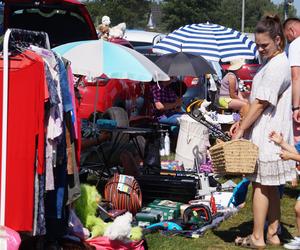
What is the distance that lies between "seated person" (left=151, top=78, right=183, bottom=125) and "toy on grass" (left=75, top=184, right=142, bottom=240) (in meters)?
5.21

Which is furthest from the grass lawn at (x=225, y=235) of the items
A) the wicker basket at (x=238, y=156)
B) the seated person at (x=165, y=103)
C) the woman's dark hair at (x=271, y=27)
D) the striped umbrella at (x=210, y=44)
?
the striped umbrella at (x=210, y=44)

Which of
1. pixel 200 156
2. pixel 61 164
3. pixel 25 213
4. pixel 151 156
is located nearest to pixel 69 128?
pixel 61 164

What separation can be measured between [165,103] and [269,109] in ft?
19.1

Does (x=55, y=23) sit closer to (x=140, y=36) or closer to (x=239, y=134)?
(x=239, y=134)

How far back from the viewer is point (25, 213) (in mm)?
4672

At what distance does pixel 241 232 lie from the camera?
6.72 meters

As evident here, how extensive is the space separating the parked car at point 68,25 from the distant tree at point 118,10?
119 ft

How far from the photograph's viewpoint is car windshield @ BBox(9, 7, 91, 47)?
29.9 feet

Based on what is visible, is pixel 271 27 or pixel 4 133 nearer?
pixel 4 133

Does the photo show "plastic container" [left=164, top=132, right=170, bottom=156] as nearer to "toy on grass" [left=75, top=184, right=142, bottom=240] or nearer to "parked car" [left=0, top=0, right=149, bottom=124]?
"parked car" [left=0, top=0, right=149, bottom=124]

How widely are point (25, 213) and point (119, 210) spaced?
2254 millimetres

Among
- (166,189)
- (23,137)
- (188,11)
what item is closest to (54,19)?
(166,189)

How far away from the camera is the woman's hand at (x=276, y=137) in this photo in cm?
553

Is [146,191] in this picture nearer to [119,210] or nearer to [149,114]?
[119,210]
